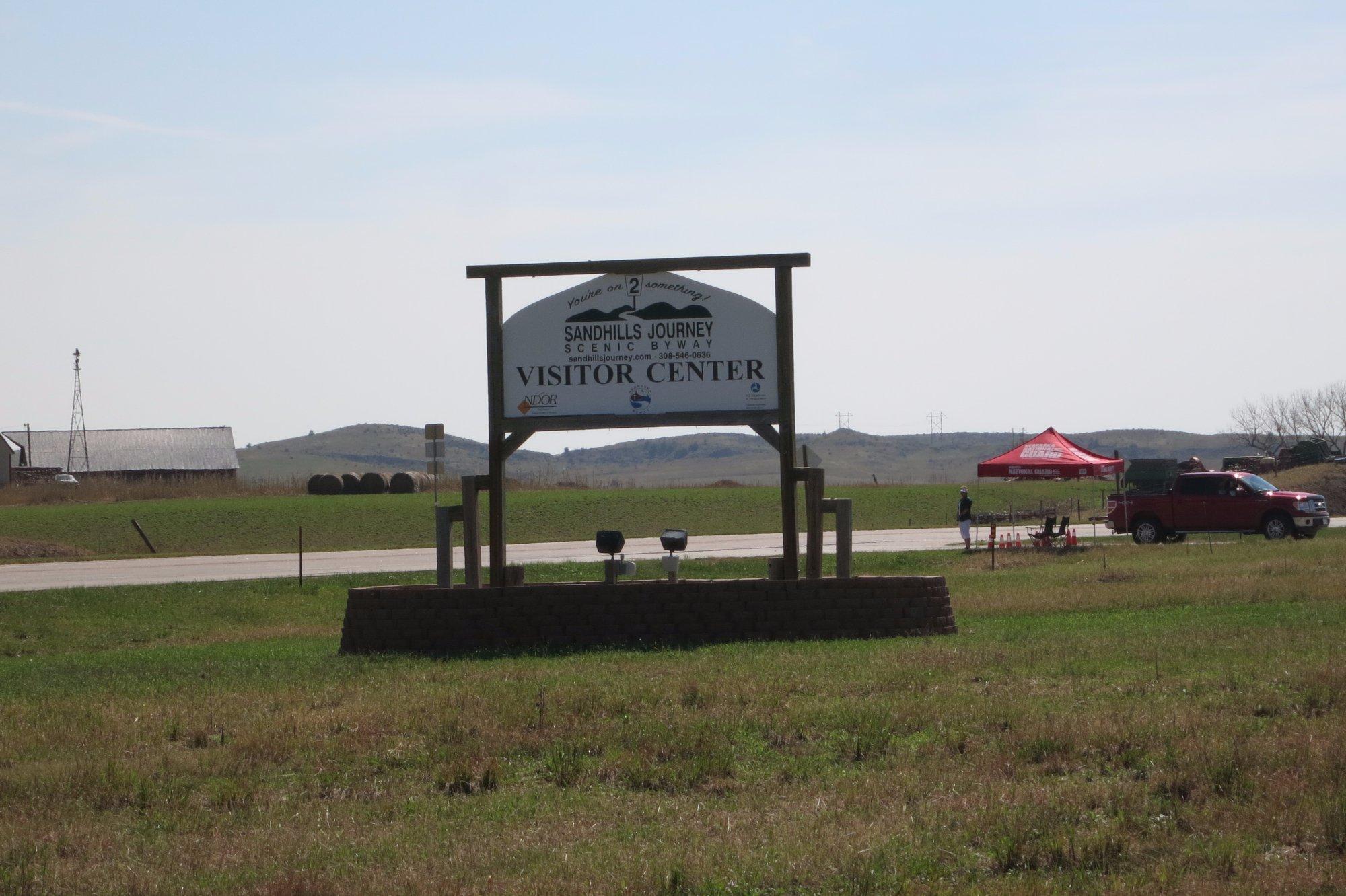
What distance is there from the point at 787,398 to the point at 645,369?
4.90 feet

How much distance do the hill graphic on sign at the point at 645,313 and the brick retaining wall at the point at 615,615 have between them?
2.84m

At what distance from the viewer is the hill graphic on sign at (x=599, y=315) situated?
14.5 metres

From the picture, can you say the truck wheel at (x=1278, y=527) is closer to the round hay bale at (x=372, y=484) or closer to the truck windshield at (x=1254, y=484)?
the truck windshield at (x=1254, y=484)

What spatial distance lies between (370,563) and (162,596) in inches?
346

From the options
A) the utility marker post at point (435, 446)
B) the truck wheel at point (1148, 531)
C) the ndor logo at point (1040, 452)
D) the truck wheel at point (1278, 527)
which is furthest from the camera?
the ndor logo at point (1040, 452)

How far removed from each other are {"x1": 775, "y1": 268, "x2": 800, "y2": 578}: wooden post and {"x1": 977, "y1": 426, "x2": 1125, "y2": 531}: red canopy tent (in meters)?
20.5

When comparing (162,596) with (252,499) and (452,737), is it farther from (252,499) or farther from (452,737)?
(252,499)

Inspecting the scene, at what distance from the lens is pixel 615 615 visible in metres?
13.4

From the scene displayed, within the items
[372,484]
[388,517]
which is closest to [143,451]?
[372,484]

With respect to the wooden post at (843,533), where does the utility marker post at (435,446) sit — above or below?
above

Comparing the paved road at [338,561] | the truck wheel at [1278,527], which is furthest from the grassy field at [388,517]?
the truck wheel at [1278,527]

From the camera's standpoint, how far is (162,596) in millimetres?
23969

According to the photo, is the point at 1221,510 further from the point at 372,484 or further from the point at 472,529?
the point at 372,484

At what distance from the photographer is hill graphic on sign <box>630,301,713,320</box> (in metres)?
14.5
